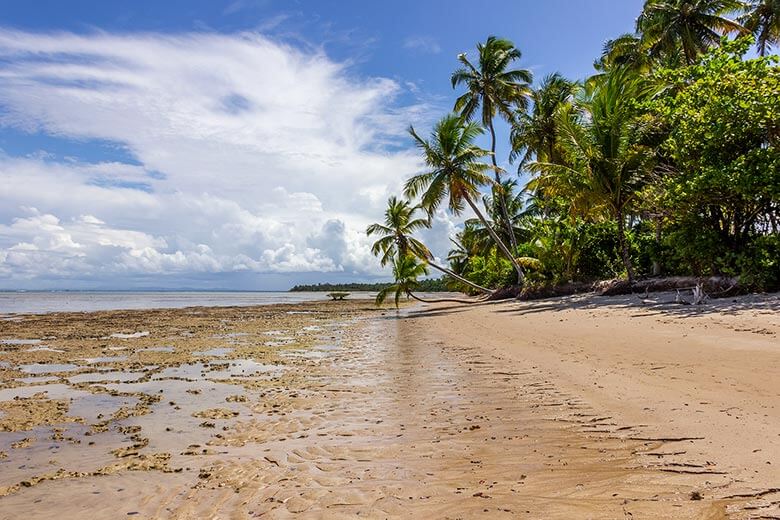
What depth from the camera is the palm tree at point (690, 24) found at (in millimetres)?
24703

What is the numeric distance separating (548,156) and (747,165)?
17.3 m

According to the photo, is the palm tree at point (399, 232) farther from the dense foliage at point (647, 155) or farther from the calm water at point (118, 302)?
the calm water at point (118, 302)

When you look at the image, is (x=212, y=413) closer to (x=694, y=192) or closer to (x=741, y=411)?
(x=741, y=411)

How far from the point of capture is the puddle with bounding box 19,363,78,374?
10.0 m

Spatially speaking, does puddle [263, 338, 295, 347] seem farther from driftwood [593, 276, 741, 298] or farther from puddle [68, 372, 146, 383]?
driftwood [593, 276, 741, 298]

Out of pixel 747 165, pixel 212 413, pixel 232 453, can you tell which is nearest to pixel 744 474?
pixel 232 453

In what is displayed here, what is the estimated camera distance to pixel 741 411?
4.48 metres

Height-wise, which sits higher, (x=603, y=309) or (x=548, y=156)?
(x=548, y=156)

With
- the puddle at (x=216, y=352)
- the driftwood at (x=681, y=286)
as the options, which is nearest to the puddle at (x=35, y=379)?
the puddle at (x=216, y=352)

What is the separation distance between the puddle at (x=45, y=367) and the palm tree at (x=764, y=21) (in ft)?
112

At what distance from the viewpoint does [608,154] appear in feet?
63.8

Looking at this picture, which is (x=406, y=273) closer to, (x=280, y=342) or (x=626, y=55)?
(x=280, y=342)

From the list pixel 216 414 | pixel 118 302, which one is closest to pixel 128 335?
pixel 216 414

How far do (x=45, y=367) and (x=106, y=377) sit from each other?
8.68 feet
